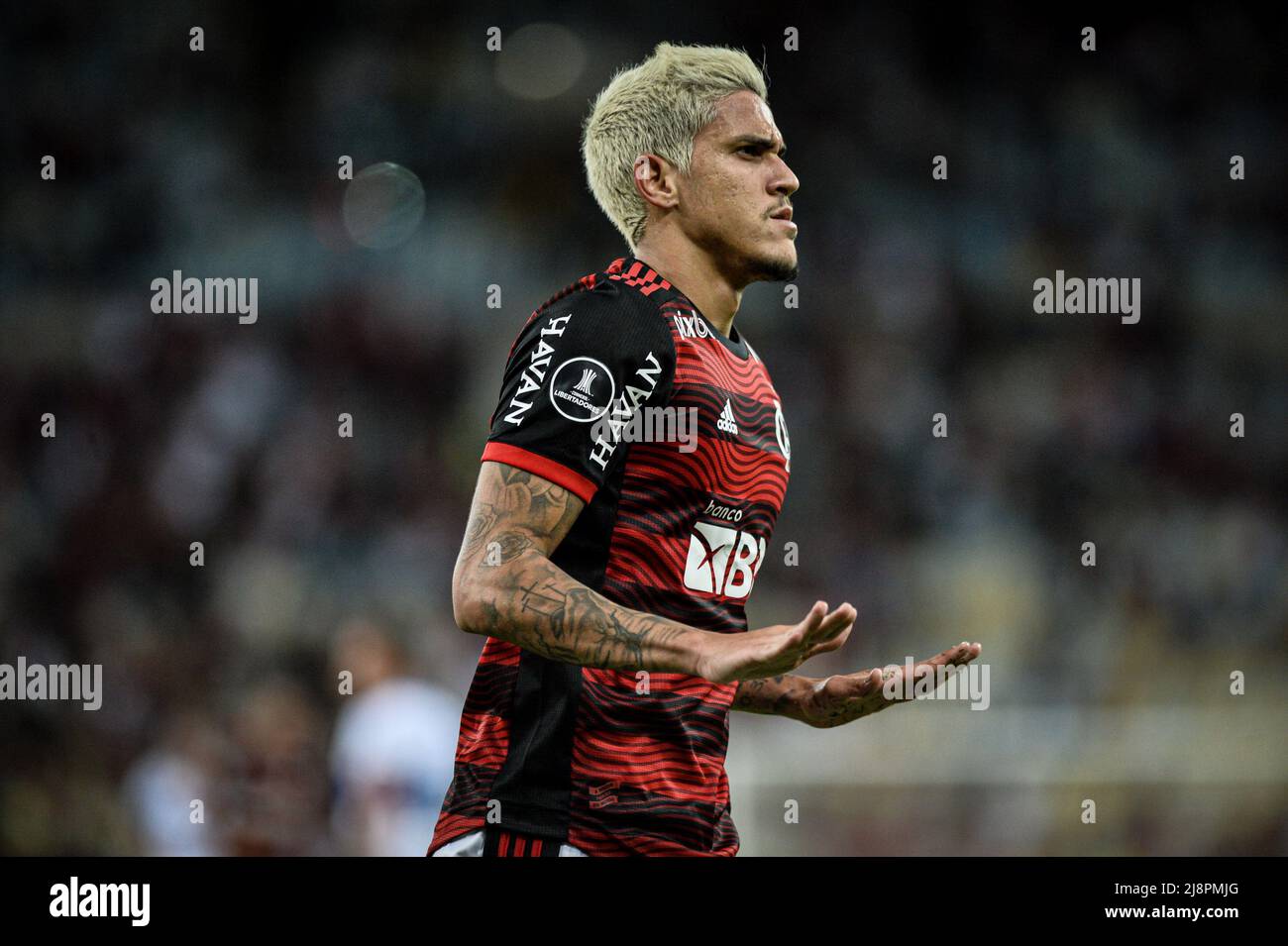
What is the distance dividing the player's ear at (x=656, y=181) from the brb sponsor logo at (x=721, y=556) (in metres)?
0.86

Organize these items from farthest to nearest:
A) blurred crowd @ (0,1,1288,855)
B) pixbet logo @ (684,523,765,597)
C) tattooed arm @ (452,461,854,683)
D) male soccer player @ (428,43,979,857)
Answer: blurred crowd @ (0,1,1288,855)
pixbet logo @ (684,523,765,597)
male soccer player @ (428,43,979,857)
tattooed arm @ (452,461,854,683)

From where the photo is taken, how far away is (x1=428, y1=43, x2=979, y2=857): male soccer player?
2.66 meters

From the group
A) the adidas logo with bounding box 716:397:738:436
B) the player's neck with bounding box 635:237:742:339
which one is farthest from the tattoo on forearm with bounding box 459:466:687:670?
the player's neck with bounding box 635:237:742:339

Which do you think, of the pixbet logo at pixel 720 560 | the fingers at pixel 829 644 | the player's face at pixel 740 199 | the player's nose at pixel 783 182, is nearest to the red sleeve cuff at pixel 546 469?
the pixbet logo at pixel 720 560

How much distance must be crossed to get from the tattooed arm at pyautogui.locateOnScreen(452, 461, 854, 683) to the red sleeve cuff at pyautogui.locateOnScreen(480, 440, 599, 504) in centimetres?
1

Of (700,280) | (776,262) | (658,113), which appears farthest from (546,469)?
(658,113)

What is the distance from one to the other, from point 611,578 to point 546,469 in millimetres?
292

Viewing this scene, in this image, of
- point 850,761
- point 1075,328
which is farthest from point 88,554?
point 1075,328

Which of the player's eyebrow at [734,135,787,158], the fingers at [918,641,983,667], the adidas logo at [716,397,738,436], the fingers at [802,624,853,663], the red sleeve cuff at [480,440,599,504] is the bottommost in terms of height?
the fingers at [918,641,983,667]

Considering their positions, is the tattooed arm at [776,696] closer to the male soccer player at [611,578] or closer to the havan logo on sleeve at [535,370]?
the male soccer player at [611,578]

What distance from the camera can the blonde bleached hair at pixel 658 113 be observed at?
3447mm

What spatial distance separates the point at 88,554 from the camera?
9.39 metres

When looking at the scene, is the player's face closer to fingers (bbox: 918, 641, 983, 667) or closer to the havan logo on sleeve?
the havan logo on sleeve

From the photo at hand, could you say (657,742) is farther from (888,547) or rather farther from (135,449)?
(135,449)
